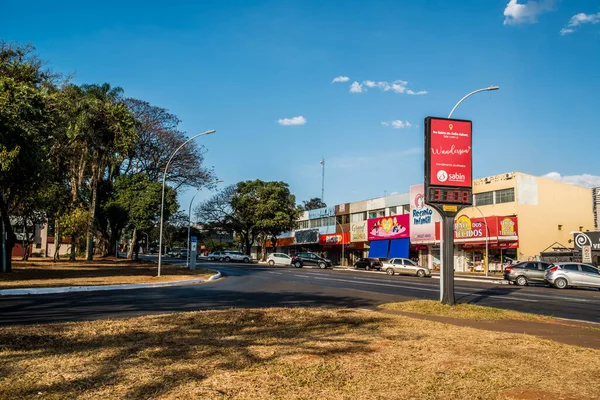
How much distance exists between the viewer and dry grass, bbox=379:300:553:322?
12.6m

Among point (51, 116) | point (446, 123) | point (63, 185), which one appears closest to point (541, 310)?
point (446, 123)

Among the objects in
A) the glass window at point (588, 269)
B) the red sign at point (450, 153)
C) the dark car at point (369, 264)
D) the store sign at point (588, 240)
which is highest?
the red sign at point (450, 153)

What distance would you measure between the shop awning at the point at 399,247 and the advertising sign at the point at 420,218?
4.28ft

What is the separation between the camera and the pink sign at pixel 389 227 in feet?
182

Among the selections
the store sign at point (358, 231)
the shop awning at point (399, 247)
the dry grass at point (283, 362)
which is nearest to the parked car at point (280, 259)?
the store sign at point (358, 231)

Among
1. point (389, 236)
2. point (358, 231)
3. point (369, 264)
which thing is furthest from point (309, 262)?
point (358, 231)

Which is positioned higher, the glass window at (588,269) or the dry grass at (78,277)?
the glass window at (588,269)

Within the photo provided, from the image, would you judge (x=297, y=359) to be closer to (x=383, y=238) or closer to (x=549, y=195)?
(x=549, y=195)

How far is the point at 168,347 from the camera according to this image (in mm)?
7512

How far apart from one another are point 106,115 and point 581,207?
41.8 meters

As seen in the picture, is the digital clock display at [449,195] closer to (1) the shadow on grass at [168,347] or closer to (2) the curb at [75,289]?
(1) the shadow on grass at [168,347]

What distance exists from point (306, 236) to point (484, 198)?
34.6 meters

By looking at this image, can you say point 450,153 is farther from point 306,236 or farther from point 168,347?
point 306,236

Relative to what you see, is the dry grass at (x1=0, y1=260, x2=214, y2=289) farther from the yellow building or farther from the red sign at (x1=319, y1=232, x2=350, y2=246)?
the red sign at (x1=319, y1=232, x2=350, y2=246)
